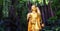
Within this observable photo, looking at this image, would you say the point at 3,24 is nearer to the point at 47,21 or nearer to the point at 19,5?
the point at 19,5

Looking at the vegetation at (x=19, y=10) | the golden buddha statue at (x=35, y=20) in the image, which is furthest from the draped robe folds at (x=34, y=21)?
the vegetation at (x=19, y=10)

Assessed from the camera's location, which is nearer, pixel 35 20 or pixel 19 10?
pixel 35 20

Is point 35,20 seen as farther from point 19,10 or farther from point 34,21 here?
point 19,10

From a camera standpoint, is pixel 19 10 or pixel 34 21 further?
pixel 19 10

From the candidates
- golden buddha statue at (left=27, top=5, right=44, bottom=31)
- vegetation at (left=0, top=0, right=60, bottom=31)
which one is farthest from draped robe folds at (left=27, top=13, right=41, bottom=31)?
vegetation at (left=0, top=0, right=60, bottom=31)

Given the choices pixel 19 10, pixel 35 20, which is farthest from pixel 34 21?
pixel 19 10

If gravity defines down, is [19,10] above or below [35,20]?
above

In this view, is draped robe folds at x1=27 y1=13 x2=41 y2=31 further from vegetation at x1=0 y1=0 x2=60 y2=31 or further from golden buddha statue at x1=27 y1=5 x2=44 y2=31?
vegetation at x1=0 y1=0 x2=60 y2=31

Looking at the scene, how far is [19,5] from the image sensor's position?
748 centimetres

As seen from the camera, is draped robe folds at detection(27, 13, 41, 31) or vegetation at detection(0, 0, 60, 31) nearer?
draped robe folds at detection(27, 13, 41, 31)

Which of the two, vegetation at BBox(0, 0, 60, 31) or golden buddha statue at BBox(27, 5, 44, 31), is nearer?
golden buddha statue at BBox(27, 5, 44, 31)

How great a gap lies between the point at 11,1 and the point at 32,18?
161 cm

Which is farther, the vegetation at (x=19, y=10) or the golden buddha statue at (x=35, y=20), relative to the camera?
the vegetation at (x=19, y=10)

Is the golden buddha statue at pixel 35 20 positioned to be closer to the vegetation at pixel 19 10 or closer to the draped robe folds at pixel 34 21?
the draped robe folds at pixel 34 21
